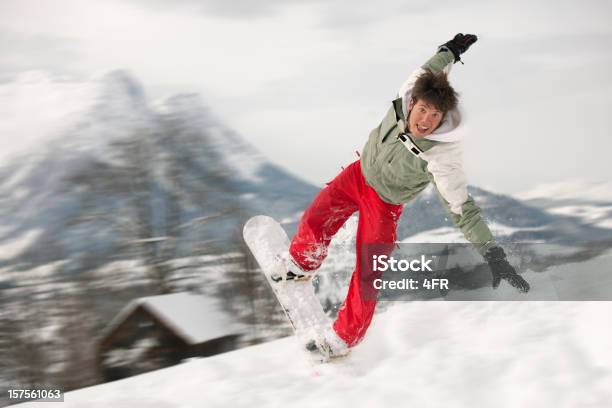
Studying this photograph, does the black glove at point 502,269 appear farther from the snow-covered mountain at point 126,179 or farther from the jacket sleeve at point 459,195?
the snow-covered mountain at point 126,179

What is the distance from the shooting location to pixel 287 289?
284 centimetres

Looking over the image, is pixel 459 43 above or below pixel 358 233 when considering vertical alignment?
above

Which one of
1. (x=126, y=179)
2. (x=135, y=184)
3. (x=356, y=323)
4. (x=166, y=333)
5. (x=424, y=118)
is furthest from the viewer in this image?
(x=126, y=179)

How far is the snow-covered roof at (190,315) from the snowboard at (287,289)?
9540 mm

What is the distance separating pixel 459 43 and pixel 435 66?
24cm

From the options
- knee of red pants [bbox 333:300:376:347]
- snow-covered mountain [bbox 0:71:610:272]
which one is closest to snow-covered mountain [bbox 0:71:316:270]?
snow-covered mountain [bbox 0:71:610:272]

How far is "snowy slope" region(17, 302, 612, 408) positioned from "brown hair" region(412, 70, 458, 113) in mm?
1020

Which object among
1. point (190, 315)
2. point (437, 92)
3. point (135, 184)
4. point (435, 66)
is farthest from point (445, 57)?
point (135, 184)

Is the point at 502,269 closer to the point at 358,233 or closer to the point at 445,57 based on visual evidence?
the point at 358,233

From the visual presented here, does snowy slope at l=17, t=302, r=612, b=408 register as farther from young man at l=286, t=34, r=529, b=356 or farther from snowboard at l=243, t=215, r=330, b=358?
young man at l=286, t=34, r=529, b=356

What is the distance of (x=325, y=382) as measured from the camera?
2.13m

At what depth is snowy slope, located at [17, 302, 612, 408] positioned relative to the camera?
1.82 metres

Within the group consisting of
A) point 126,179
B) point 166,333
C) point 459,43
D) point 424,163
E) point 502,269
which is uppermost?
point 126,179

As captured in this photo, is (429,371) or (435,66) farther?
(435,66)
